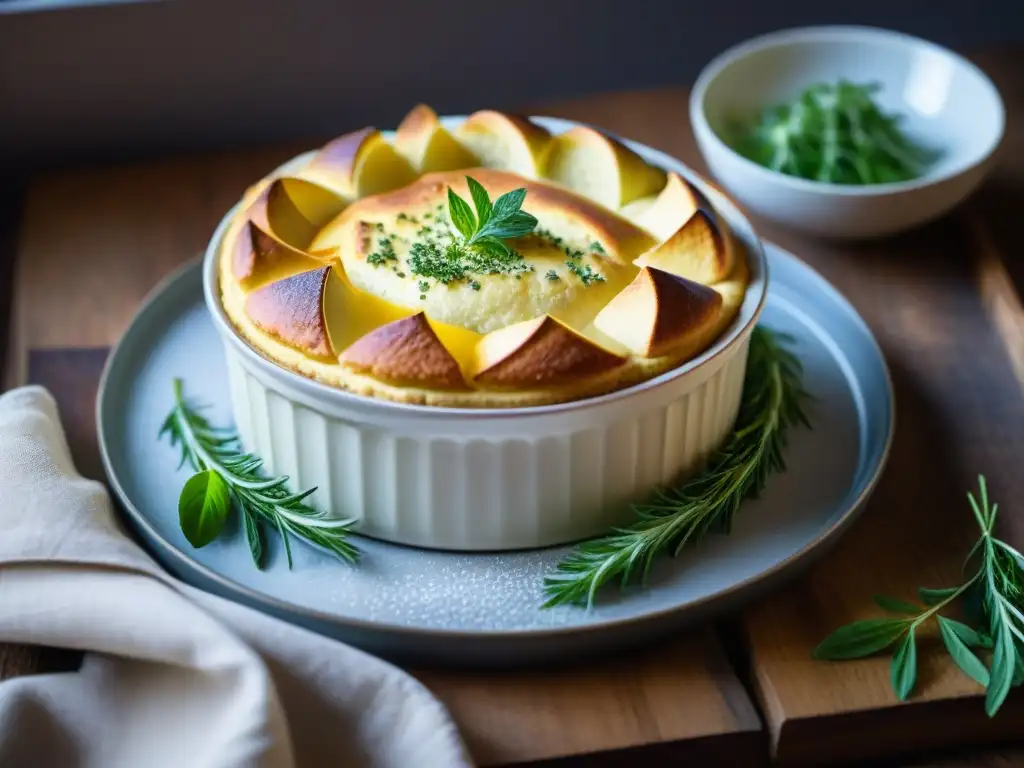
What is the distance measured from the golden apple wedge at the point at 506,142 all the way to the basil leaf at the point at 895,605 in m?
0.58

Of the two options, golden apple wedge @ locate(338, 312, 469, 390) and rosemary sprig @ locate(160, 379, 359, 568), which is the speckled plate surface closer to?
rosemary sprig @ locate(160, 379, 359, 568)

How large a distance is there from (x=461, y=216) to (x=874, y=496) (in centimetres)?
53

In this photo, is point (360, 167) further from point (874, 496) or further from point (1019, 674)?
point (1019, 674)

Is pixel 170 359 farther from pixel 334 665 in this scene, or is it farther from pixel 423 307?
pixel 334 665

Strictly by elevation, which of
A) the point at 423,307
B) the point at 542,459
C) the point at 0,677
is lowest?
the point at 0,677

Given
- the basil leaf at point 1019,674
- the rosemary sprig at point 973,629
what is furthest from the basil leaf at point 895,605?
the basil leaf at point 1019,674

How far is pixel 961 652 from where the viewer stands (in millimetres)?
1071

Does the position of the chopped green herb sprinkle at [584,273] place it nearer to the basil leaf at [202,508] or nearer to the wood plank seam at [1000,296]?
the basil leaf at [202,508]

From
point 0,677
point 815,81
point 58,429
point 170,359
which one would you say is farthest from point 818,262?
point 0,677

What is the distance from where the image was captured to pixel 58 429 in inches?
50.1

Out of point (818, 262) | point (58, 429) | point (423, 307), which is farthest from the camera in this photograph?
point (818, 262)

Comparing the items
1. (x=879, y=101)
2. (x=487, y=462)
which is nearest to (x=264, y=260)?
(x=487, y=462)

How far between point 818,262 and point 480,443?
73 centimetres

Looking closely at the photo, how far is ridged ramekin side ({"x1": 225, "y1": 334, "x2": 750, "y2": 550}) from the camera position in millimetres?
1093
